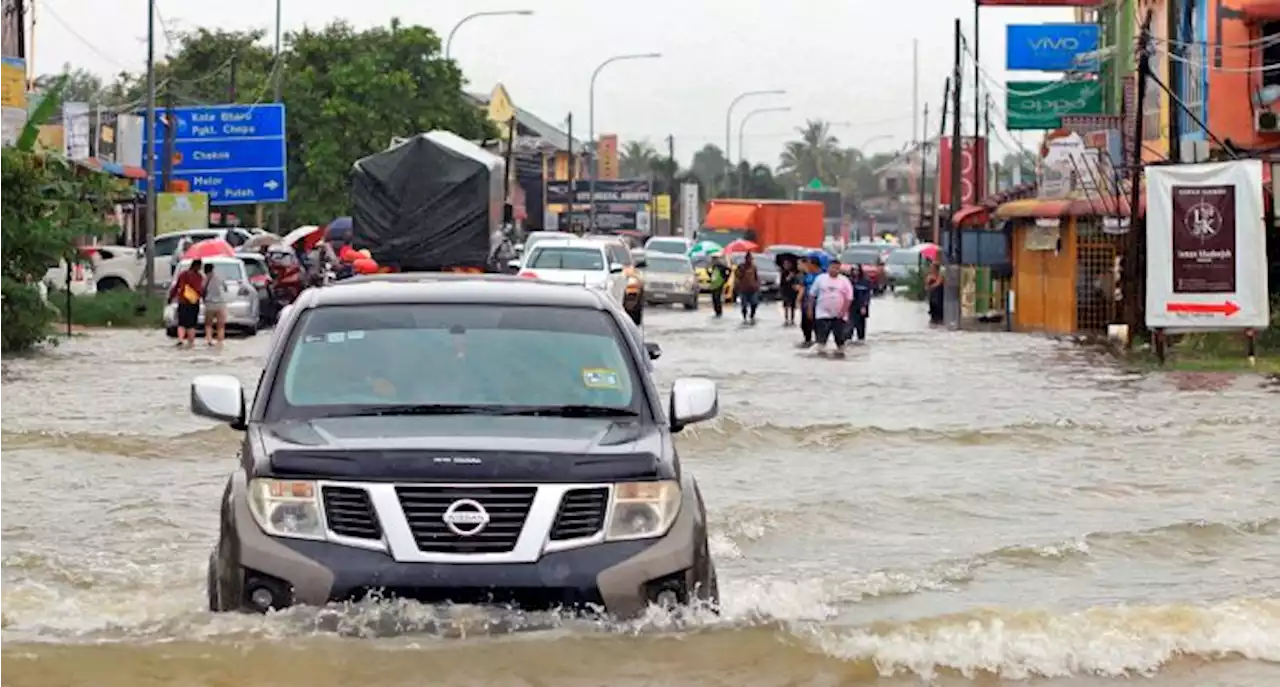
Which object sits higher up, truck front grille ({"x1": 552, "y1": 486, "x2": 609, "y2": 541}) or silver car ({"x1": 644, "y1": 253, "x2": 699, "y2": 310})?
silver car ({"x1": 644, "y1": 253, "x2": 699, "y2": 310})

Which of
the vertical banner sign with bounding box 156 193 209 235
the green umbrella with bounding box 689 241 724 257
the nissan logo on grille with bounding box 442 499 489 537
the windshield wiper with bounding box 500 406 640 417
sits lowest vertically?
the nissan logo on grille with bounding box 442 499 489 537

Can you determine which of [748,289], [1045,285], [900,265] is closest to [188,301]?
[748,289]

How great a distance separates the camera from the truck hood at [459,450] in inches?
304

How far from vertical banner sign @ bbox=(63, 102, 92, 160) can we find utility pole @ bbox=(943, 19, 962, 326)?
19.8m

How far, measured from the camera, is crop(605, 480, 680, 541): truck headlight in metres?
7.85

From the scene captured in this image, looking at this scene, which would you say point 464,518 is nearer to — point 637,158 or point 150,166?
point 150,166

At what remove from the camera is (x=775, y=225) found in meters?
77.6

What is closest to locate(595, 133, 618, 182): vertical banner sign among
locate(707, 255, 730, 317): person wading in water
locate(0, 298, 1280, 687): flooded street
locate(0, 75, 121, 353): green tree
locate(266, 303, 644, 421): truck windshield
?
locate(707, 255, 730, 317): person wading in water

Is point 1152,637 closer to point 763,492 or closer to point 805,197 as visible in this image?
point 763,492

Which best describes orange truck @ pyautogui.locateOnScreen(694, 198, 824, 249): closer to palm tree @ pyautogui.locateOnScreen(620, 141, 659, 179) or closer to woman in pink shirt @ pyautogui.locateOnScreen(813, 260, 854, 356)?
woman in pink shirt @ pyautogui.locateOnScreen(813, 260, 854, 356)

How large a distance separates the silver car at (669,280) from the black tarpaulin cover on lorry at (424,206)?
64.1ft

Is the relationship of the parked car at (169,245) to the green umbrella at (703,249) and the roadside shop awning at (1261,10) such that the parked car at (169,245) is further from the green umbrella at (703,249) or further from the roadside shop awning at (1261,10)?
the roadside shop awning at (1261,10)

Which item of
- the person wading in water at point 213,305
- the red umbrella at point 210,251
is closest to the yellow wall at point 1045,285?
the red umbrella at point 210,251

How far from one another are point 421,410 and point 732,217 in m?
70.3
